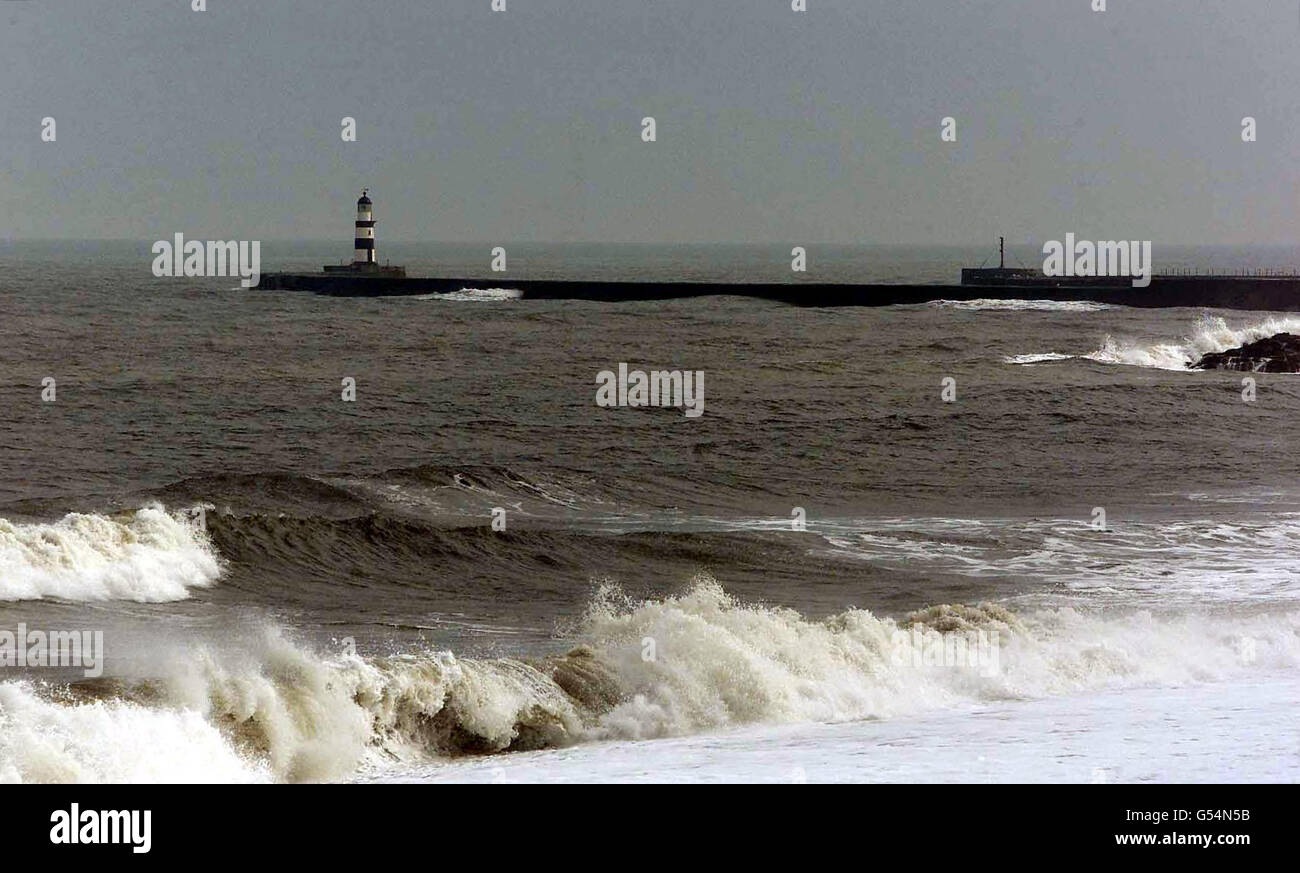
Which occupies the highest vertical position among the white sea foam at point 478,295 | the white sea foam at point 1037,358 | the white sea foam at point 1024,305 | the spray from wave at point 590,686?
the white sea foam at point 478,295

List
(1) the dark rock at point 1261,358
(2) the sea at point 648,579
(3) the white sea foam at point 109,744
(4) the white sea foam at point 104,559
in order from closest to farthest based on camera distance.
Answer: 1. (3) the white sea foam at point 109,744
2. (2) the sea at point 648,579
3. (4) the white sea foam at point 104,559
4. (1) the dark rock at point 1261,358

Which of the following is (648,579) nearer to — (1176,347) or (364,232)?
(1176,347)

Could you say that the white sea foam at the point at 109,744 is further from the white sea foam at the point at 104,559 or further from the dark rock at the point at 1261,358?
the dark rock at the point at 1261,358

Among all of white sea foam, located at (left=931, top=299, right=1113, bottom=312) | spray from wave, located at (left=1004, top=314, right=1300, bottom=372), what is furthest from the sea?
white sea foam, located at (left=931, top=299, right=1113, bottom=312)

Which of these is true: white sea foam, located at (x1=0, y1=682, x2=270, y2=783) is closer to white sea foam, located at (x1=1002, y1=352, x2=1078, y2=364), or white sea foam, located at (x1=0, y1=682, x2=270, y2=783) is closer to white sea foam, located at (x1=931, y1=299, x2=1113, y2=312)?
white sea foam, located at (x1=1002, y1=352, x2=1078, y2=364)

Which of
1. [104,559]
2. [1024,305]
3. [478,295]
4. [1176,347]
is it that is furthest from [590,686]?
[478,295]

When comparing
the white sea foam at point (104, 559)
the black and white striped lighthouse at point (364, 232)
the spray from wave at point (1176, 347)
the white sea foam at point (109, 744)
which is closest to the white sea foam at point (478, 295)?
the black and white striped lighthouse at point (364, 232)
